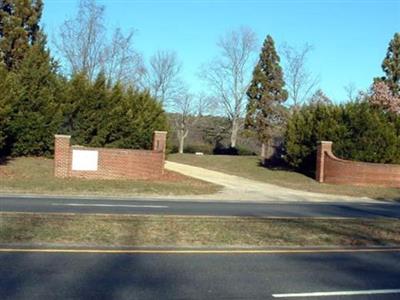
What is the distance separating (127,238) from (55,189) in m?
12.3

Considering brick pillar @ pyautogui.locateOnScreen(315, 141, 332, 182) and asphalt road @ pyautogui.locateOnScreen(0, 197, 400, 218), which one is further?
brick pillar @ pyautogui.locateOnScreen(315, 141, 332, 182)

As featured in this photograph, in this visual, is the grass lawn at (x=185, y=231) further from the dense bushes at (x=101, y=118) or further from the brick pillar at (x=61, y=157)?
the dense bushes at (x=101, y=118)

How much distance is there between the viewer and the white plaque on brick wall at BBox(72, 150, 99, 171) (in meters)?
26.6

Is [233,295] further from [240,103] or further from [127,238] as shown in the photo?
[240,103]

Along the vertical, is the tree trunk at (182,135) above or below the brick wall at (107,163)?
above

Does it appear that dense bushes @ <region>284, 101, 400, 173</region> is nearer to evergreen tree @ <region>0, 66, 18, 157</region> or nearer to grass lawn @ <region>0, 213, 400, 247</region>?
evergreen tree @ <region>0, 66, 18, 157</region>

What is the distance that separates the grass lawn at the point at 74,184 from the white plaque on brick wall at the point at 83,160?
1137mm

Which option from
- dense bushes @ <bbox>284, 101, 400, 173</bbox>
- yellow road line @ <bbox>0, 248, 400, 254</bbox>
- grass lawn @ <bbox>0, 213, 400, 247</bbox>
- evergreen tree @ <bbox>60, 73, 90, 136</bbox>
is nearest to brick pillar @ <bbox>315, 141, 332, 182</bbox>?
dense bushes @ <bbox>284, 101, 400, 173</bbox>

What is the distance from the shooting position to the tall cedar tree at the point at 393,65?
5184 centimetres

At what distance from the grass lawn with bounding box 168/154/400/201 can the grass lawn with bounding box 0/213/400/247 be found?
1326 cm

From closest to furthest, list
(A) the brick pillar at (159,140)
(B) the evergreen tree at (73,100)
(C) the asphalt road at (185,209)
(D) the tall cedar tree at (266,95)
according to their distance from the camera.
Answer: (C) the asphalt road at (185,209) < (A) the brick pillar at (159,140) < (B) the evergreen tree at (73,100) < (D) the tall cedar tree at (266,95)

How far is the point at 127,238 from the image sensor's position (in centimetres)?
1084

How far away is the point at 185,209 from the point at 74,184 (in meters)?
8.42

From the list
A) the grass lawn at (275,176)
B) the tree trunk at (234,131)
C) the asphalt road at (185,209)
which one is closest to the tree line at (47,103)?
the grass lawn at (275,176)
